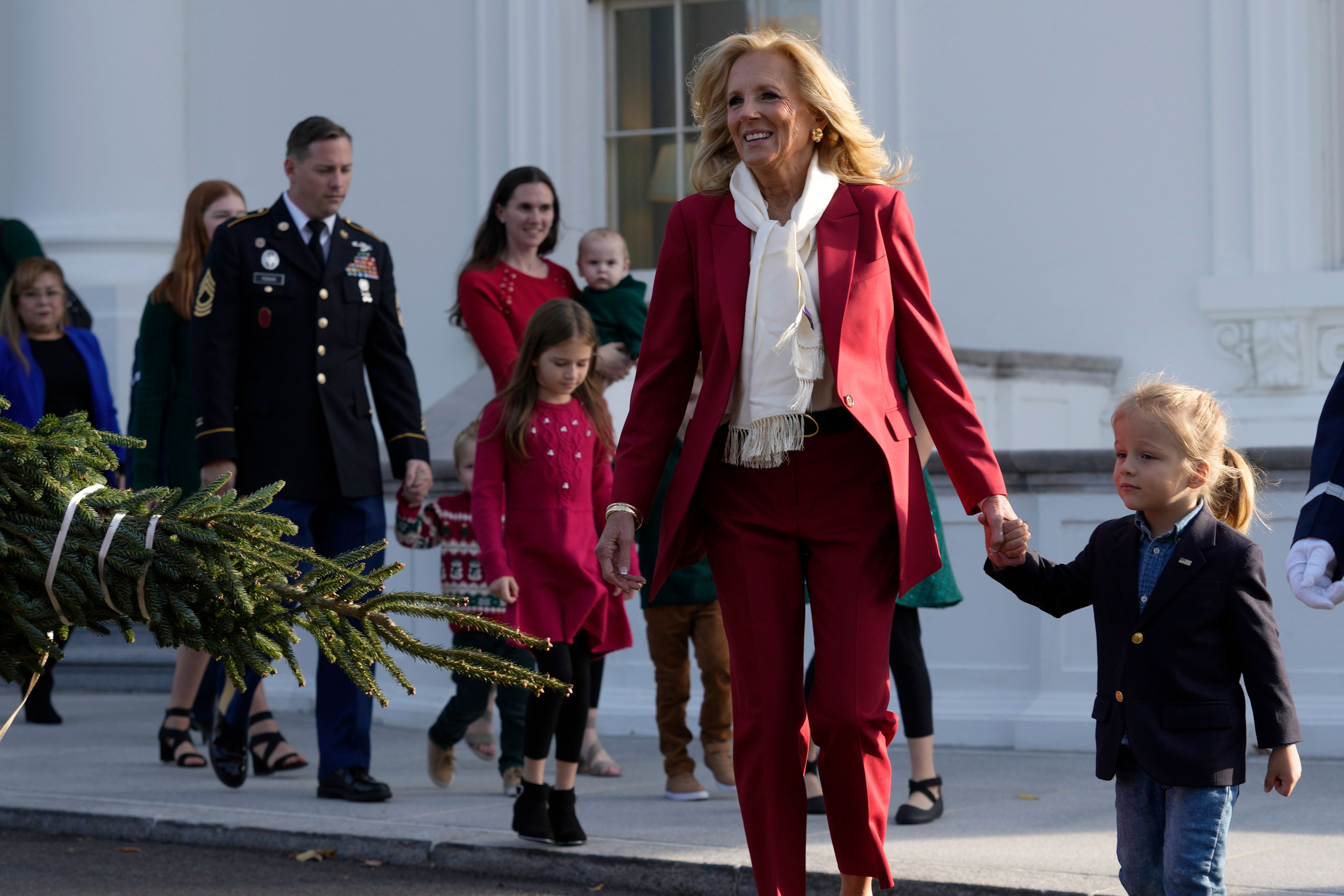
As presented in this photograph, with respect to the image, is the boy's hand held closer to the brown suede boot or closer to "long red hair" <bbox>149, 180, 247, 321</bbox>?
the brown suede boot

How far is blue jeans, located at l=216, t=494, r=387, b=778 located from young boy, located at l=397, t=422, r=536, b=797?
6.2 inches

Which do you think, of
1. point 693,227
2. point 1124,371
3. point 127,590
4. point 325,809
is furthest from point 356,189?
point 127,590

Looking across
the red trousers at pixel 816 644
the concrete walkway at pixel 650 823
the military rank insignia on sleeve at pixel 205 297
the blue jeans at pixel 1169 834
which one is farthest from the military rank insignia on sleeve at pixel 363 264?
the blue jeans at pixel 1169 834

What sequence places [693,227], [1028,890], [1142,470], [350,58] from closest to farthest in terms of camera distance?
[1142,470], [693,227], [1028,890], [350,58]

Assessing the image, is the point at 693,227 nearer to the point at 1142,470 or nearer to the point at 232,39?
the point at 1142,470

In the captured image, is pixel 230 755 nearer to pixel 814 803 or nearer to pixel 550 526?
pixel 550 526

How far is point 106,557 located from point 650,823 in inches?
107

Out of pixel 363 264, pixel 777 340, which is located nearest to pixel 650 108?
pixel 363 264

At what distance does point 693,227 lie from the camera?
3.58 m

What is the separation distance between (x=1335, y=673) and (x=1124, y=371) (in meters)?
3.20

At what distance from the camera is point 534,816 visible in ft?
15.4

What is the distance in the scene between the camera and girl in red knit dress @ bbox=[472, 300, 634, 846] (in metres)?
4.83

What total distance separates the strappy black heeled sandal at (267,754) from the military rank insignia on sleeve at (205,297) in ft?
4.92

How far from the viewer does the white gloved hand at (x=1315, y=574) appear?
294cm
